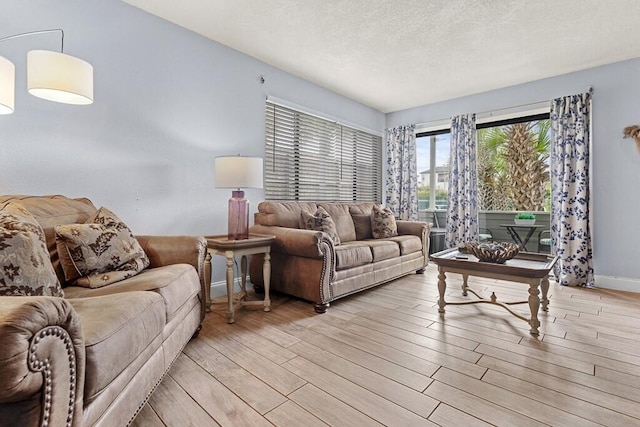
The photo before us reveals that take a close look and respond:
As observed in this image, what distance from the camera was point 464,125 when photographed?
14.3ft

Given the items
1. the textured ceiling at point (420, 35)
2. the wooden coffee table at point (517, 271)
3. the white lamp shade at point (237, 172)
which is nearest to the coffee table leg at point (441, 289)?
the wooden coffee table at point (517, 271)

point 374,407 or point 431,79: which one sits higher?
point 431,79

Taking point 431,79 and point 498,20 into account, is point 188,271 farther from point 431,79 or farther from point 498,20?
point 431,79

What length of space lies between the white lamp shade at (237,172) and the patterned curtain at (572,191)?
3506mm

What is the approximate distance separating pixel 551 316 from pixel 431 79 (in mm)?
2924

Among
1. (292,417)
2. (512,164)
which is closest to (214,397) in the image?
(292,417)

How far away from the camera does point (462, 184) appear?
434cm

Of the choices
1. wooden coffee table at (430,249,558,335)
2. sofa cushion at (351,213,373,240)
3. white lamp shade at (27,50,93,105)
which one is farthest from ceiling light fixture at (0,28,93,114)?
sofa cushion at (351,213,373,240)

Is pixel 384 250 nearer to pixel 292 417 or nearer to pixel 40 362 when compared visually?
pixel 292 417

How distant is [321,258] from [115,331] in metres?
1.65

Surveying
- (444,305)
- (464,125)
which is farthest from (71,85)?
(464,125)

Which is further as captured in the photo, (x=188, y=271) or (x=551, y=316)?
(x=551, y=316)

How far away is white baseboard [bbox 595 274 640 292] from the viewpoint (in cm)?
324

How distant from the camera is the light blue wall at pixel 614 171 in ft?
10.7
